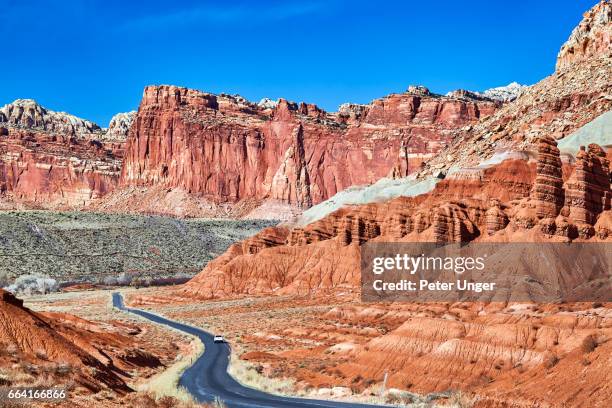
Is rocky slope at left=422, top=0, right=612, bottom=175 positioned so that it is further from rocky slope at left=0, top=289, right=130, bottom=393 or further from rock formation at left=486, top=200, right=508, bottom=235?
rocky slope at left=0, top=289, right=130, bottom=393

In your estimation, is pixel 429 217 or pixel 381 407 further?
pixel 429 217

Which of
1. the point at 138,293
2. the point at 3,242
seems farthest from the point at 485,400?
the point at 3,242

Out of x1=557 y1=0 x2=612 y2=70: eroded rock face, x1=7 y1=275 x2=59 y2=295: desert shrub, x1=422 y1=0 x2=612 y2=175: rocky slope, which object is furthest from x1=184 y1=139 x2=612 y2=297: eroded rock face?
x1=557 y1=0 x2=612 y2=70: eroded rock face

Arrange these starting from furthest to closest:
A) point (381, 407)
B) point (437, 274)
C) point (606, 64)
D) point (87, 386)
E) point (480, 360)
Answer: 1. point (606, 64)
2. point (437, 274)
3. point (480, 360)
4. point (381, 407)
5. point (87, 386)

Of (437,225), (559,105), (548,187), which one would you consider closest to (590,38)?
(559,105)

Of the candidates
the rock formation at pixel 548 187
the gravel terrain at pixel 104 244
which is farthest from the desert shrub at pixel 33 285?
the rock formation at pixel 548 187

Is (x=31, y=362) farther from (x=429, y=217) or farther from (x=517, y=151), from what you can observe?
(x=517, y=151)
